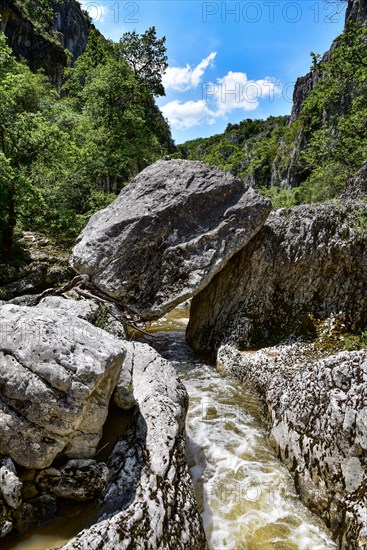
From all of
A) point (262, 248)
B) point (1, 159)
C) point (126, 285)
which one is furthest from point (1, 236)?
point (262, 248)

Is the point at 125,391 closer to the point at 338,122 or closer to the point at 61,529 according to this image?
the point at 61,529

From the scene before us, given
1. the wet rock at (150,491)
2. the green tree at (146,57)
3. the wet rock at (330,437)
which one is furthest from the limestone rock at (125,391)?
the green tree at (146,57)

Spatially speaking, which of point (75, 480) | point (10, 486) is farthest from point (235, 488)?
point (10, 486)

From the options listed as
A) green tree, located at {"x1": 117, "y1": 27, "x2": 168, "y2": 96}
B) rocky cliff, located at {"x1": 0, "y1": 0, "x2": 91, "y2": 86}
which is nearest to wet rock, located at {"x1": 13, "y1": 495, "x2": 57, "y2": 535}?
green tree, located at {"x1": 117, "y1": 27, "x2": 168, "y2": 96}

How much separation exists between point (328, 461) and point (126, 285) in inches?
258

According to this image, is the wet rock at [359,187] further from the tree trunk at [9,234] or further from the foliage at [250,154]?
the tree trunk at [9,234]

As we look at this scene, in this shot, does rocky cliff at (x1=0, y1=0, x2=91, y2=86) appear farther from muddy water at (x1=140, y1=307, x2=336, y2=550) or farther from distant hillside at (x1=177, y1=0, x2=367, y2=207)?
muddy water at (x1=140, y1=307, x2=336, y2=550)

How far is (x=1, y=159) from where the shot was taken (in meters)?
9.62

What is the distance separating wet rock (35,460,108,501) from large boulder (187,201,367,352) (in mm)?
6322

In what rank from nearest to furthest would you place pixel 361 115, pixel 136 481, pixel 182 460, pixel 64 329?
pixel 136 481 → pixel 64 329 → pixel 182 460 → pixel 361 115

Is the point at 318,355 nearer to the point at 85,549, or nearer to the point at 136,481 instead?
the point at 136,481

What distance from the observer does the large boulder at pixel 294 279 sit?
30.3ft

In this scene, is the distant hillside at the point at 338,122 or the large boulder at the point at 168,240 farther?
the distant hillside at the point at 338,122

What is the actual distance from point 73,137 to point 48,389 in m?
19.1
